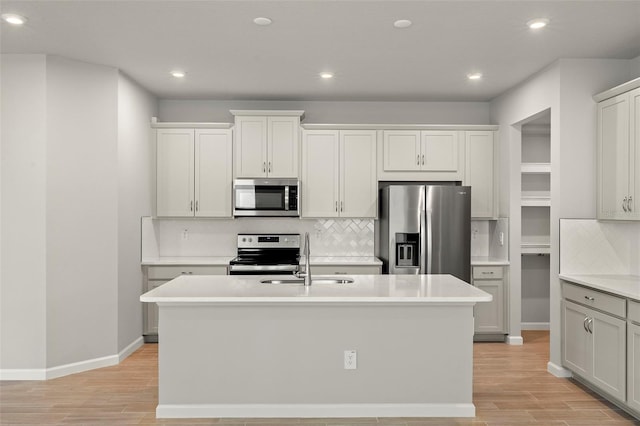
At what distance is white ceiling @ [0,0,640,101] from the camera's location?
315cm

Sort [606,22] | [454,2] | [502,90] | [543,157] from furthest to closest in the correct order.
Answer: [543,157] → [502,90] → [606,22] → [454,2]

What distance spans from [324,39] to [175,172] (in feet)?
8.37

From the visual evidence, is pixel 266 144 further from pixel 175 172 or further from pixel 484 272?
pixel 484 272

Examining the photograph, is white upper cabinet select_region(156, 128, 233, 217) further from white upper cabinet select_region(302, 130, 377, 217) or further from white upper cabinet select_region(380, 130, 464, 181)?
white upper cabinet select_region(380, 130, 464, 181)

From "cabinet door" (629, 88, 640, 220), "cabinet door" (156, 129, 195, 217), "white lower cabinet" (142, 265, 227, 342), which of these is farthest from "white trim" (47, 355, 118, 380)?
"cabinet door" (629, 88, 640, 220)

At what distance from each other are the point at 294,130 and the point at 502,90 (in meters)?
2.35

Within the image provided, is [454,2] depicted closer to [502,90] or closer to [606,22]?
[606,22]

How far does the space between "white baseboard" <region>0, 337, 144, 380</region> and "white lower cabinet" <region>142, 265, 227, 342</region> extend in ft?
1.67

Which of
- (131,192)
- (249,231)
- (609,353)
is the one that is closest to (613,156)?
(609,353)

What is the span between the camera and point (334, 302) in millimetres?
3070

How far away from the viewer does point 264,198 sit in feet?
17.5

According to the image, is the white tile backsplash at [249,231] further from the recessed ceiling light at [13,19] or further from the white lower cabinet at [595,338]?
the recessed ceiling light at [13,19]

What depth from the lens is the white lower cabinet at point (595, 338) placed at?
3270 millimetres

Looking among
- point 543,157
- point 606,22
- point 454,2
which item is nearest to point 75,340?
point 454,2
